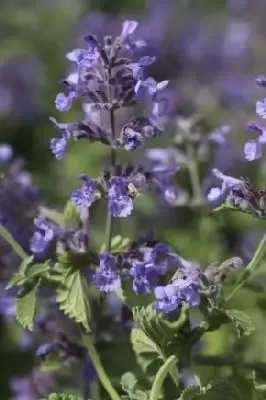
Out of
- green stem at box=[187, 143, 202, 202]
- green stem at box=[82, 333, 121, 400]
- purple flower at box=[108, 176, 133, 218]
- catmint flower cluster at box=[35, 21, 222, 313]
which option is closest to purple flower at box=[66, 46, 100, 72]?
catmint flower cluster at box=[35, 21, 222, 313]

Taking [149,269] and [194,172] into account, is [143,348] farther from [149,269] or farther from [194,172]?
[194,172]

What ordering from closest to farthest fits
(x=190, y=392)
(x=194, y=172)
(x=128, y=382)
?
(x=190, y=392), (x=128, y=382), (x=194, y=172)

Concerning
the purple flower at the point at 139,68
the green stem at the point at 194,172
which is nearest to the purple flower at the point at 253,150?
the purple flower at the point at 139,68

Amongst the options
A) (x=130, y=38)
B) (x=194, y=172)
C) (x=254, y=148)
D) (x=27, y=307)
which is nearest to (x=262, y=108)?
(x=254, y=148)

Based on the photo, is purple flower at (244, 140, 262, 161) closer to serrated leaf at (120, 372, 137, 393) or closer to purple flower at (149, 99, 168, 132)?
purple flower at (149, 99, 168, 132)

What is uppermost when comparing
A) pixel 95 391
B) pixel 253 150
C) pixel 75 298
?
pixel 253 150

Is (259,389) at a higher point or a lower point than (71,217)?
lower

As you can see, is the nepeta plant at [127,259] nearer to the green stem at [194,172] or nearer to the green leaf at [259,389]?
the green leaf at [259,389]
